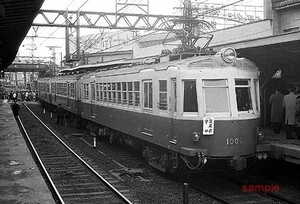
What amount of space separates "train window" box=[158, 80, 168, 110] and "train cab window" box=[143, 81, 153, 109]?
627 millimetres

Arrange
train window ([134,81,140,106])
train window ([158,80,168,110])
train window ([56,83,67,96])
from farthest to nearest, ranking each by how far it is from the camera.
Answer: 1. train window ([56,83,67,96])
2. train window ([134,81,140,106])
3. train window ([158,80,168,110])

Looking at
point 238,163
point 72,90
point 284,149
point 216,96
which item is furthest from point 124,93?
point 72,90

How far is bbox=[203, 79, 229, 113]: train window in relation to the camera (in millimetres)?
9109

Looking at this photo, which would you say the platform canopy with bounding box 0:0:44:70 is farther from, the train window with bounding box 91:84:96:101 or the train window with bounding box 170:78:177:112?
the train window with bounding box 91:84:96:101

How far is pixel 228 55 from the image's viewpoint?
9359mm

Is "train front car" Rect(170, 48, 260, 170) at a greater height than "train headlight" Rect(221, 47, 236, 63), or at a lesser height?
lesser

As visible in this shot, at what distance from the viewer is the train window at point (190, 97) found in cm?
916

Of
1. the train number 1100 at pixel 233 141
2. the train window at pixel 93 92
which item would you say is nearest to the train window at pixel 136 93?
the train number 1100 at pixel 233 141

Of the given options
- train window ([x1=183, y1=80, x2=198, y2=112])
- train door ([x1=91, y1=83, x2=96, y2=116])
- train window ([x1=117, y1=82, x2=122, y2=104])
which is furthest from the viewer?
train door ([x1=91, y1=83, x2=96, y2=116])

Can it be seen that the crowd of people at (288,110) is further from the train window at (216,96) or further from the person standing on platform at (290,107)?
the train window at (216,96)

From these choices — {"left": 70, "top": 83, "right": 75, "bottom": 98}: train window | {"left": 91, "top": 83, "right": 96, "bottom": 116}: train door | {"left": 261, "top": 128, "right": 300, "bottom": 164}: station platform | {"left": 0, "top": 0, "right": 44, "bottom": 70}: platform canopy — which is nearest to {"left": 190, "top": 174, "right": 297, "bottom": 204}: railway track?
{"left": 261, "top": 128, "right": 300, "bottom": 164}: station platform

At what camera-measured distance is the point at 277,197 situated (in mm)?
9062

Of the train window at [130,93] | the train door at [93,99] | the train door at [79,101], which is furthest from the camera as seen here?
the train door at [79,101]

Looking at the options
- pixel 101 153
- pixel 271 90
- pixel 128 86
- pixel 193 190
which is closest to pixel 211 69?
pixel 193 190
